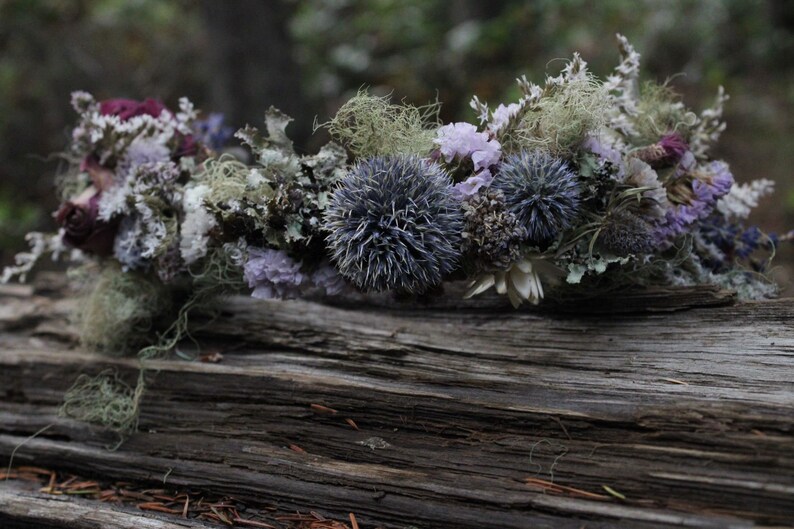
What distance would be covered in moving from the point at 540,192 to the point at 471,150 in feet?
0.87

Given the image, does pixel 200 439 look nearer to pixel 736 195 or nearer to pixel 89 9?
pixel 736 195

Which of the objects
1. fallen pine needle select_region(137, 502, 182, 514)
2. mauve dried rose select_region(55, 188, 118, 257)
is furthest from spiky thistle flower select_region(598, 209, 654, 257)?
mauve dried rose select_region(55, 188, 118, 257)

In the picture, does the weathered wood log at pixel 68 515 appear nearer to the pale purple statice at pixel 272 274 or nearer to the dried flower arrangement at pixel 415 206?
the dried flower arrangement at pixel 415 206

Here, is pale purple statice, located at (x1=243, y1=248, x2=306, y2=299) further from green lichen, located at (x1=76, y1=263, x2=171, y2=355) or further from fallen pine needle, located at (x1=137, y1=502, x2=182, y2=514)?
fallen pine needle, located at (x1=137, y1=502, x2=182, y2=514)

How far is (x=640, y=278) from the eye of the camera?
229cm

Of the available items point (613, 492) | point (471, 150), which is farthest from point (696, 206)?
point (613, 492)

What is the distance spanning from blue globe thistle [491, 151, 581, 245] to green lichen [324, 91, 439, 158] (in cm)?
31

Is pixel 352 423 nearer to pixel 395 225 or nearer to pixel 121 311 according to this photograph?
pixel 395 225

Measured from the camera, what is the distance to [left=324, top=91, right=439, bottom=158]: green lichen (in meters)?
2.19

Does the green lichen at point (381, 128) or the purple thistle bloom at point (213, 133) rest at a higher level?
the purple thistle bloom at point (213, 133)

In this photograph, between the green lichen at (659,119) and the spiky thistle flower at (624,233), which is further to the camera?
the green lichen at (659,119)

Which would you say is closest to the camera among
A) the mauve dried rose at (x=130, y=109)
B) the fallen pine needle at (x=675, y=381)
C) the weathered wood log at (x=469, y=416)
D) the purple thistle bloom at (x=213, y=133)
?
the weathered wood log at (x=469, y=416)

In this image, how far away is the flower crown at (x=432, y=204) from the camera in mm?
2053

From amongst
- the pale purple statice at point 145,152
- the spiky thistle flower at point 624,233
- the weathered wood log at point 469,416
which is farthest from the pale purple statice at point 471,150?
the pale purple statice at point 145,152
